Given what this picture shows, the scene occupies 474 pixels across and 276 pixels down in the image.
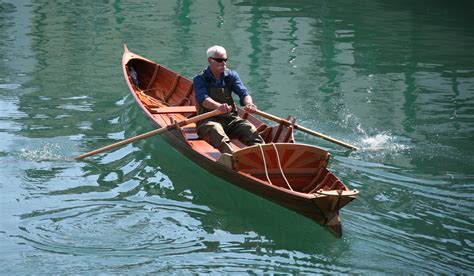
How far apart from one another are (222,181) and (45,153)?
2.85 m

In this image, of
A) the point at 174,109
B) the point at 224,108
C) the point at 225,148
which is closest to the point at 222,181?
the point at 225,148

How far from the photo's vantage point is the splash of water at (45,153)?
1176cm

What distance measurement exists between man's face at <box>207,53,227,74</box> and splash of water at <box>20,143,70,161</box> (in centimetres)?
251

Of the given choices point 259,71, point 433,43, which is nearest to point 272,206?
point 259,71

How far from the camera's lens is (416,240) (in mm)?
9094

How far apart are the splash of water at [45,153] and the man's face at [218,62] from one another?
2.51 m

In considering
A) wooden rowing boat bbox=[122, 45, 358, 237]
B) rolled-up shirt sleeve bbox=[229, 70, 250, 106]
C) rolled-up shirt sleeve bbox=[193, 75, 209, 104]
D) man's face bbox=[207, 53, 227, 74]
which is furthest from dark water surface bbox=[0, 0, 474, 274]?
man's face bbox=[207, 53, 227, 74]

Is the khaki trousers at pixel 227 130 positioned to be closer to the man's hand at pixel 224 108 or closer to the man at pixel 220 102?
the man at pixel 220 102

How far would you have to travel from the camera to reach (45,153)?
11945 millimetres

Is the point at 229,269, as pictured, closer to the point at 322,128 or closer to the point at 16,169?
the point at 16,169

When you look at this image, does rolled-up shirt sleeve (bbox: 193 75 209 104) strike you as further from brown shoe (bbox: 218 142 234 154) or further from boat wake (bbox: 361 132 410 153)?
boat wake (bbox: 361 132 410 153)

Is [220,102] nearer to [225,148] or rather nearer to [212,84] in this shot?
[212,84]

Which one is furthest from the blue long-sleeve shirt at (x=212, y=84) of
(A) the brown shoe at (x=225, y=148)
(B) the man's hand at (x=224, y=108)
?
(A) the brown shoe at (x=225, y=148)

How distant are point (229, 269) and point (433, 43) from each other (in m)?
13.7
